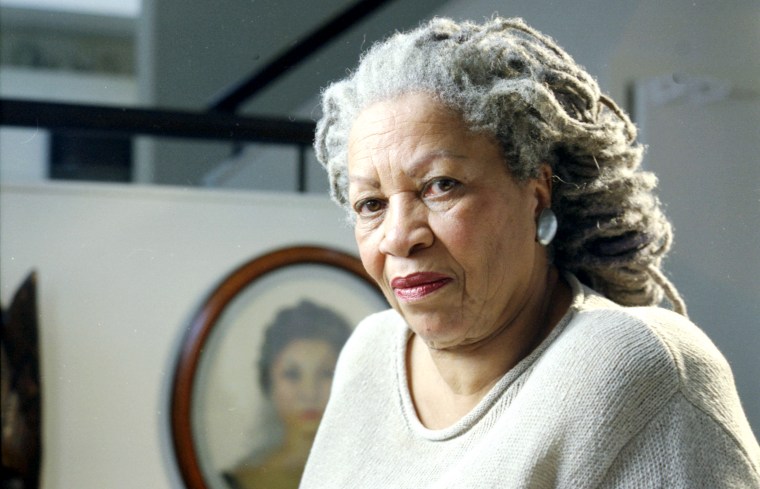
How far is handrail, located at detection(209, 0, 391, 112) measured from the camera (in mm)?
1235

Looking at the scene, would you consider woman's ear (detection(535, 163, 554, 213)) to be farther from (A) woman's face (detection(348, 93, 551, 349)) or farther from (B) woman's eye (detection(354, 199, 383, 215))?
(B) woman's eye (detection(354, 199, 383, 215))

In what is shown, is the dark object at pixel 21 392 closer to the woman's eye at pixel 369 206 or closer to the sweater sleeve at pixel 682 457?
the woman's eye at pixel 369 206

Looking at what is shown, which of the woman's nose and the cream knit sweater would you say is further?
the woman's nose

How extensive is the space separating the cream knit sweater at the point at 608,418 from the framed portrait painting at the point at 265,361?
0.62m

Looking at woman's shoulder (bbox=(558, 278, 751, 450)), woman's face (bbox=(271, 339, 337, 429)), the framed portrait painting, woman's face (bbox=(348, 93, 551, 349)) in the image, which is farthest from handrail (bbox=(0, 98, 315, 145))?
woman's shoulder (bbox=(558, 278, 751, 450))

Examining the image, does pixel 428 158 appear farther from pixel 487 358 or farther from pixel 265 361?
pixel 265 361

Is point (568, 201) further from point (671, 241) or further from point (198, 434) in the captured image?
point (198, 434)

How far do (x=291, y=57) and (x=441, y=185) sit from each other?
68 cm

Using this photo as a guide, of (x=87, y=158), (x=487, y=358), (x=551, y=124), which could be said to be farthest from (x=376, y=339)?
(x=87, y=158)

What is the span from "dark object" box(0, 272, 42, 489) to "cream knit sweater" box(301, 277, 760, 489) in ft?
2.38

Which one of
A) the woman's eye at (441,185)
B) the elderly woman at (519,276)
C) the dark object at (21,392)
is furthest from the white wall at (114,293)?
the woman's eye at (441,185)

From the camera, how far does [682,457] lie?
→ 0.65 meters

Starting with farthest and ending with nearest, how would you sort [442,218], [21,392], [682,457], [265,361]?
[265,361] < [21,392] < [442,218] < [682,457]

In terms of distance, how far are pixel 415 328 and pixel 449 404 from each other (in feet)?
0.30
